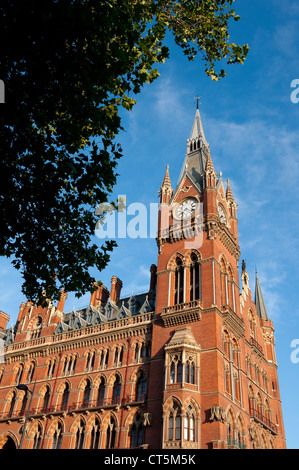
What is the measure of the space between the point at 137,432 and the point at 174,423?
182 inches

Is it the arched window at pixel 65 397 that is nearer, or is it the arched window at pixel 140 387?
the arched window at pixel 140 387

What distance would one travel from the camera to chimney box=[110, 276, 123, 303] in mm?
46844

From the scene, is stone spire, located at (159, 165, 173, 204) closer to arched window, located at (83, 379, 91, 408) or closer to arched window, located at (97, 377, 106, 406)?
arched window, located at (97, 377, 106, 406)

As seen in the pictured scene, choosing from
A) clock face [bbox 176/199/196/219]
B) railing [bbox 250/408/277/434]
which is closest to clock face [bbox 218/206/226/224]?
clock face [bbox 176/199/196/219]

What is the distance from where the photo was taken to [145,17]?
50.4 ft

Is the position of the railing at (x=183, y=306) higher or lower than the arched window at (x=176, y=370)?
higher

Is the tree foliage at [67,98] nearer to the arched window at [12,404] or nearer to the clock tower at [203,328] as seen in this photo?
the clock tower at [203,328]

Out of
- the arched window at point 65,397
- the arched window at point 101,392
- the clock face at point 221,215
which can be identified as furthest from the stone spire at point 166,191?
the arched window at point 65,397

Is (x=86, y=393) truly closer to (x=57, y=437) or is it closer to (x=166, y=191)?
(x=57, y=437)

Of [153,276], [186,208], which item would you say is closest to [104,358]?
[153,276]

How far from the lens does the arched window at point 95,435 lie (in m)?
33.8

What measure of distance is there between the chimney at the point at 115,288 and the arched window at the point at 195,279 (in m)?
13.0

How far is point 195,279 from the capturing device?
119 feet
